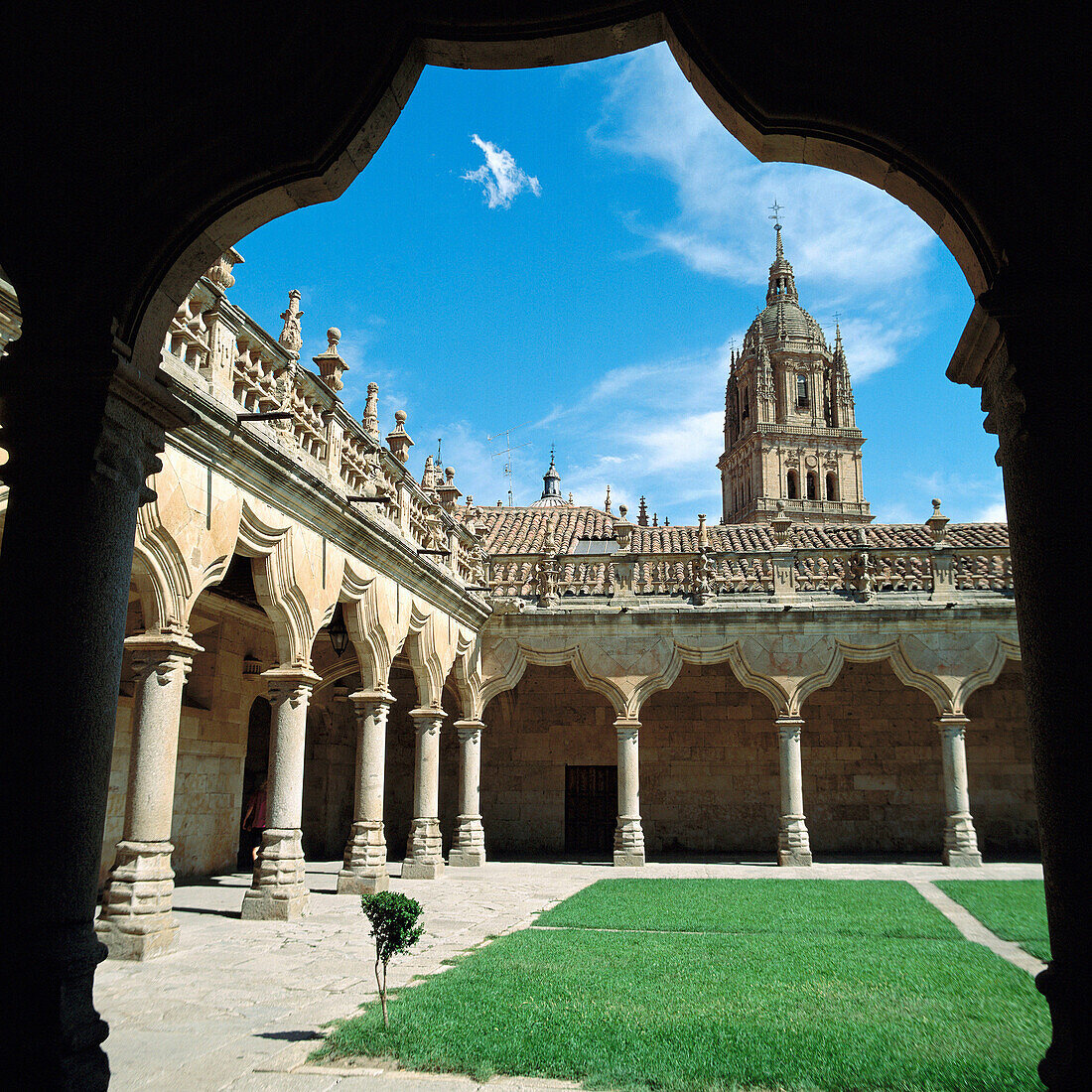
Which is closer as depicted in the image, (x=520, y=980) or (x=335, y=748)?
(x=520, y=980)

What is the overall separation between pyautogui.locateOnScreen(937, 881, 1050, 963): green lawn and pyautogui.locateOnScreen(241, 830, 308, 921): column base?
6.45m

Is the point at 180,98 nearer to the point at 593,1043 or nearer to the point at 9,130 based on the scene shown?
the point at 9,130

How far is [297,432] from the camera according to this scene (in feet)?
31.1

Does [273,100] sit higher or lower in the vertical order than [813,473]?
lower

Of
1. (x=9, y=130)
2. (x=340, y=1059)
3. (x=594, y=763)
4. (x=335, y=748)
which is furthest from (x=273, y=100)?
(x=594, y=763)

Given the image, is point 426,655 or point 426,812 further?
point 426,812

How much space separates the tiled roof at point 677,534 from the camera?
71.1ft

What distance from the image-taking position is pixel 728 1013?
5.26 metres

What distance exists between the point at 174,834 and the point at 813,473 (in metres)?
47.3

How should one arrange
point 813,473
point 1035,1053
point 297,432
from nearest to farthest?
1. point 1035,1053
2. point 297,432
3. point 813,473

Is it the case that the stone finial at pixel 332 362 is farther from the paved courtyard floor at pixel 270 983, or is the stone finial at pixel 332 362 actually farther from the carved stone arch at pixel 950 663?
the carved stone arch at pixel 950 663

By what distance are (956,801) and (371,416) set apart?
11852 millimetres

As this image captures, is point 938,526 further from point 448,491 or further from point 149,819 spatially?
point 149,819

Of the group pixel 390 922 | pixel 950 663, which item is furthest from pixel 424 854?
pixel 950 663
